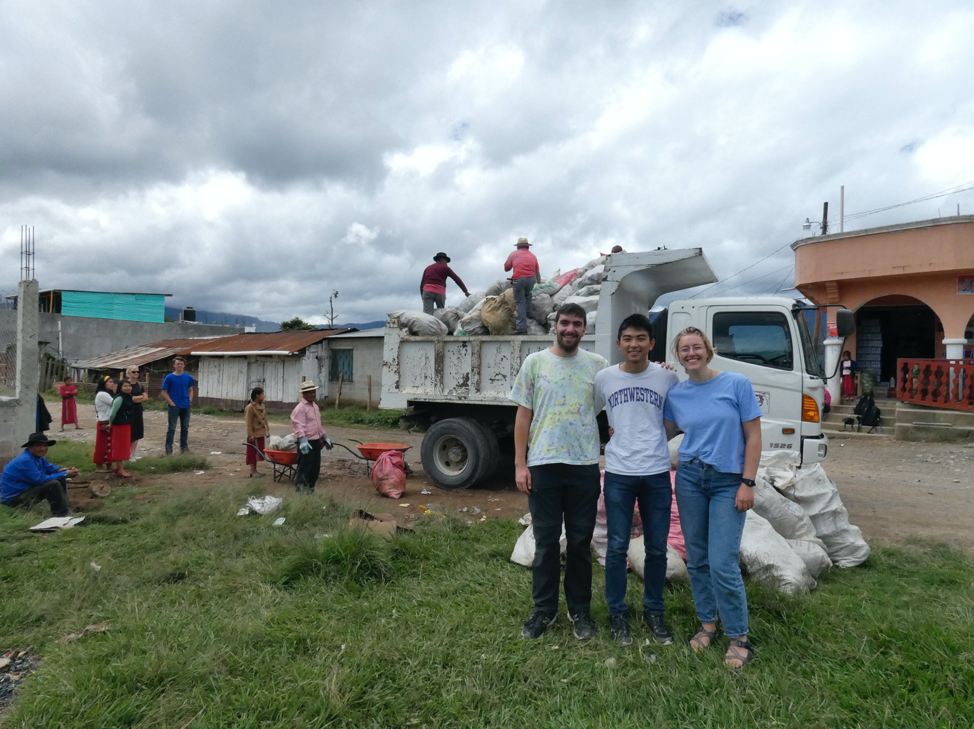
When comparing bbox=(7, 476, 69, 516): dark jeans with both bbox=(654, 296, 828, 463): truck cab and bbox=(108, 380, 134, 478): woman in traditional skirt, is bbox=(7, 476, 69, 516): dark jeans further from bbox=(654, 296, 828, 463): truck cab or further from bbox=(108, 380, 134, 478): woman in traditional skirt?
bbox=(654, 296, 828, 463): truck cab

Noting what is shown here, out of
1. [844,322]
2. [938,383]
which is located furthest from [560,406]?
[938,383]

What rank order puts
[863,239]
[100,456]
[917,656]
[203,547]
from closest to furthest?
[917,656] → [203,547] → [100,456] → [863,239]

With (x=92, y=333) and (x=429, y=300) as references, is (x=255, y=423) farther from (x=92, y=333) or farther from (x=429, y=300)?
(x=92, y=333)

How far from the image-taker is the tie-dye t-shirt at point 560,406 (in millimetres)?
3180

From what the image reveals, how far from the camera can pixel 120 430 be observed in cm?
821

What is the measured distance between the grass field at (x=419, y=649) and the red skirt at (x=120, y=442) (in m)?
3.68

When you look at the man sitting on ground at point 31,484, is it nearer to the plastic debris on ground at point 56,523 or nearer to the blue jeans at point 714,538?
the plastic debris on ground at point 56,523

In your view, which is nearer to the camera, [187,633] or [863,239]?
[187,633]

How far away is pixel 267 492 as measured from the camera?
6.73m

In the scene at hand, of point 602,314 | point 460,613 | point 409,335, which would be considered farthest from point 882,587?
point 409,335

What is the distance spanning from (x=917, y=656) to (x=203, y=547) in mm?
4577

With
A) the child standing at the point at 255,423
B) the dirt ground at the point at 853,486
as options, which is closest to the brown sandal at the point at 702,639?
the dirt ground at the point at 853,486

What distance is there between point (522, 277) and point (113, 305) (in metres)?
39.2

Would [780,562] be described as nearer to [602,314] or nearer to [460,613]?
[460,613]
